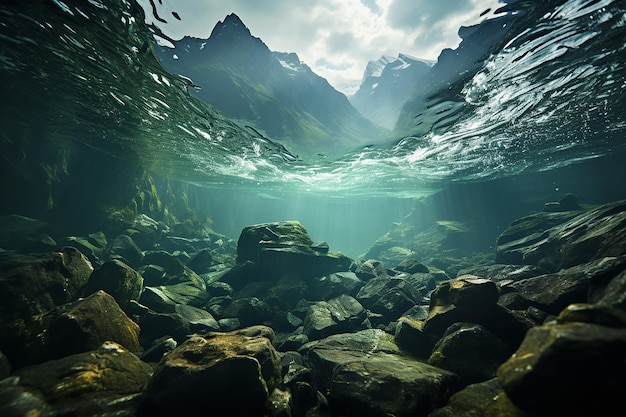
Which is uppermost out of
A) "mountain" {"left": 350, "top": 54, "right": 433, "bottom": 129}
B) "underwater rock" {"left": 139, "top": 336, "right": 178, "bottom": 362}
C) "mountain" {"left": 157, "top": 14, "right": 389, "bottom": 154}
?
"mountain" {"left": 350, "top": 54, "right": 433, "bottom": 129}

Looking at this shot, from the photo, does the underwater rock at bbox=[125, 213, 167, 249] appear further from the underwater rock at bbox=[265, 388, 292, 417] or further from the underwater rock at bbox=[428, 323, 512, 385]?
the underwater rock at bbox=[428, 323, 512, 385]

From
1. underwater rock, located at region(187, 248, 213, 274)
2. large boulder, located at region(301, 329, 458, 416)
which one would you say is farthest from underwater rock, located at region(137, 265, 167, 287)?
large boulder, located at region(301, 329, 458, 416)

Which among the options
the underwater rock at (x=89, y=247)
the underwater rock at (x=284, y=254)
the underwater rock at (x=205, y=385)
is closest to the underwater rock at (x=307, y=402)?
the underwater rock at (x=205, y=385)

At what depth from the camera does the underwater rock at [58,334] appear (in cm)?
550

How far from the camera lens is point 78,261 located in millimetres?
9523

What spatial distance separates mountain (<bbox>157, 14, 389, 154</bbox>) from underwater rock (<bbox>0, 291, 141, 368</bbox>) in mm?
9094

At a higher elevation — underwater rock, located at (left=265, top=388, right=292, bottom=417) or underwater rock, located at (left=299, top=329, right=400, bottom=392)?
underwater rock, located at (left=299, top=329, right=400, bottom=392)

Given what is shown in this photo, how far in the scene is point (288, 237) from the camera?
659 inches

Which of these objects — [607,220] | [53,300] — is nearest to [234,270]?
[53,300]

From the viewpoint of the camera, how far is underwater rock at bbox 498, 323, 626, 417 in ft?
9.71

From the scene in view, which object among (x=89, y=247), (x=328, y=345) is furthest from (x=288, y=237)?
(x=89, y=247)

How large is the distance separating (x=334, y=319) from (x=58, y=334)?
8029 millimetres

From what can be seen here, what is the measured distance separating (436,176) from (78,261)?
106 ft

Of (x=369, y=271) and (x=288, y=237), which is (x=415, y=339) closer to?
(x=369, y=271)
